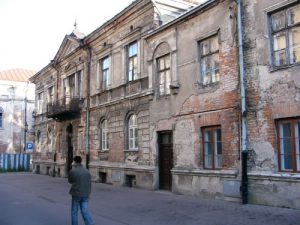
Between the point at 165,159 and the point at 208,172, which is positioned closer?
the point at 208,172

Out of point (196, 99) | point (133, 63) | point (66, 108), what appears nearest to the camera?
point (196, 99)

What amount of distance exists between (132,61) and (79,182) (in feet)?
38.4

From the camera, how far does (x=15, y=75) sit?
160ft

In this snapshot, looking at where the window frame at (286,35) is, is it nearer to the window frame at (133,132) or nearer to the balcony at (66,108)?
the window frame at (133,132)

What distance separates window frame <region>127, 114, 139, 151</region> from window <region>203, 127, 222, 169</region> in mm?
4994

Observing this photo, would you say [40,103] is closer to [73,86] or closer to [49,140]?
[49,140]

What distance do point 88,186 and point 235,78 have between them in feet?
21.5

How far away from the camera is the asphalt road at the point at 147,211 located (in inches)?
375

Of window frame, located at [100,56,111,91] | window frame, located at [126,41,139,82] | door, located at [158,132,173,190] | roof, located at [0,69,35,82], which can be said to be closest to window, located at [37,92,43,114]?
window frame, located at [100,56,111,91]

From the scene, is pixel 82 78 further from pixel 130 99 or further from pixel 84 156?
pixel 130 99

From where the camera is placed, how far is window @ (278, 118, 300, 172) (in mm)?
10734

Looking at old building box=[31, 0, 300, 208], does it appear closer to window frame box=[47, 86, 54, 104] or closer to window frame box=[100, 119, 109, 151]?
window frame box=[100, 119, 109, 151]

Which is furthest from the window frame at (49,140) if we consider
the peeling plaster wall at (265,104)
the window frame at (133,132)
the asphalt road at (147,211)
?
the peeling plaster wall at (265,104)

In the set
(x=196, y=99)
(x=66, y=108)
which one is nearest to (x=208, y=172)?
(x=196, y=99)
